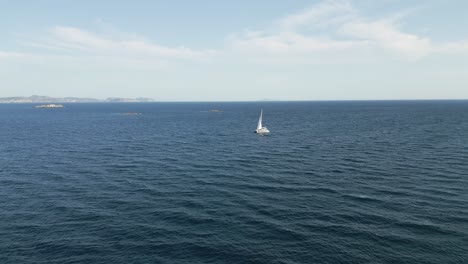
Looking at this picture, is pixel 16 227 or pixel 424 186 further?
pixel 424 186

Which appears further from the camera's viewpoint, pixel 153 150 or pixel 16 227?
pixel 153 150

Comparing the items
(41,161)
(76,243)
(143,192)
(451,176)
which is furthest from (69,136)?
(451,176)

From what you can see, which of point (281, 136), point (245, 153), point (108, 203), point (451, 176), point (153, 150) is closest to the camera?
point (108, 203)

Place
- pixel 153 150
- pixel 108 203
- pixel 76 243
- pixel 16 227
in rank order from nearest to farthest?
pixel 76 243
pixel 16 227
pixel 108 203
pixel 153 150

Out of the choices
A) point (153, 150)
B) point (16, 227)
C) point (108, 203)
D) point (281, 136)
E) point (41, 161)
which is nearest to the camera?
point (16, 227)

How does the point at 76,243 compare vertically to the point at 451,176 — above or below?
below

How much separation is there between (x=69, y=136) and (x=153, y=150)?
194 ft

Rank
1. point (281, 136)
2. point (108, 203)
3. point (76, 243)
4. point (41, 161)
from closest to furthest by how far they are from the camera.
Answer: point (76, 243) < point (108, 203) < point (41, 161) < point (281, 136)

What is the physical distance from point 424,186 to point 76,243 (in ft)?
210

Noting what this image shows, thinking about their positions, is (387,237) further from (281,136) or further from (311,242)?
(281,136)

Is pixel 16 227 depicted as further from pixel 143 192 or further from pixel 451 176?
pixel 451 176

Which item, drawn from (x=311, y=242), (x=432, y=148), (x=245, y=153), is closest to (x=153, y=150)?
(x=245, y=153)

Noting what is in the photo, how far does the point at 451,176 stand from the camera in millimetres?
71188

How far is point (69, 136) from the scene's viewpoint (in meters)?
146
